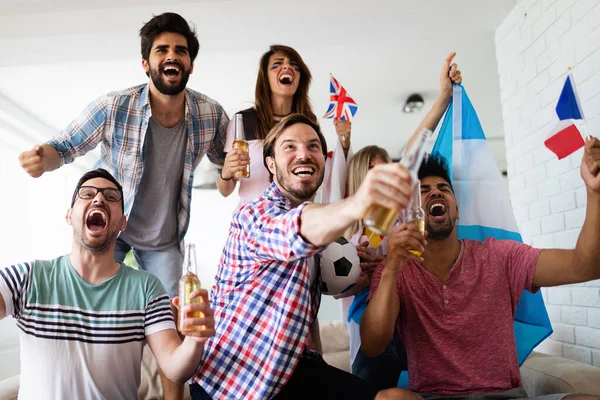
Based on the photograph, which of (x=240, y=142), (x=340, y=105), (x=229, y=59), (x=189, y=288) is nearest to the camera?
(x=189, y=288)

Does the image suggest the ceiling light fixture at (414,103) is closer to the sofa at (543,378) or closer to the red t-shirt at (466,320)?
the sofa at (543,378)

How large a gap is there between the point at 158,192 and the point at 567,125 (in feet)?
5.83

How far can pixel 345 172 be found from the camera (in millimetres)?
2713

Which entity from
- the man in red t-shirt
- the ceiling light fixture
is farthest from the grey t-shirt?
the ceiling light fixture

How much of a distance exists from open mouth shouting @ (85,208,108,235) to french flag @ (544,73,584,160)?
167cm

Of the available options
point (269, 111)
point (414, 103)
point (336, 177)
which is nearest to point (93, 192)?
point (269, 111)

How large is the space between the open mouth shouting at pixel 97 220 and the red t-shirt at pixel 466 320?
3.37 ft

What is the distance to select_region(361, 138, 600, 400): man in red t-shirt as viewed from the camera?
69.8 inches

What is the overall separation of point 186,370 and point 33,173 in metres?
1.16

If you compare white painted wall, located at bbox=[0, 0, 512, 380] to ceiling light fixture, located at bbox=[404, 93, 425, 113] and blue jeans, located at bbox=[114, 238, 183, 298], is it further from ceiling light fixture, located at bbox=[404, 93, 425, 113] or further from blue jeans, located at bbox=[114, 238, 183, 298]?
blue jeans, located at bbox=[114, 238, 183, 298]

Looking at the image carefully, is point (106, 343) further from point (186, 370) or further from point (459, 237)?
point (459, 237)

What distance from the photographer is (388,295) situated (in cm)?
173

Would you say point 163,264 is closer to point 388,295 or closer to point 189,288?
point 189,288

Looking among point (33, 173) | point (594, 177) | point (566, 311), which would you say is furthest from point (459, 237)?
point (33, 173)
